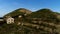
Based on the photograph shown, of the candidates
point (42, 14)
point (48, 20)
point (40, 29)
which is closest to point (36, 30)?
point (40, 29)

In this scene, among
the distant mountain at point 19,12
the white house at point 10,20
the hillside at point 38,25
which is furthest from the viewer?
the distant mountain at point 19,12

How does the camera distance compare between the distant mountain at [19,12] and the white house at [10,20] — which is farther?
the distant mountain at [19,12]

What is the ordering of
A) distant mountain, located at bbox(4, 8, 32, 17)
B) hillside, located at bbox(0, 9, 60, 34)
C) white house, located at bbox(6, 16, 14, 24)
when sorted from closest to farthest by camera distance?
hillside, located at bbox(0, 9, 60, 34) → white house, located at bbox(6, 16, 14, 24) → distant mountain, located at bbox(4, 8, 32, 17)

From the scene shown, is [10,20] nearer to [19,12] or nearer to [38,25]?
[19,12]

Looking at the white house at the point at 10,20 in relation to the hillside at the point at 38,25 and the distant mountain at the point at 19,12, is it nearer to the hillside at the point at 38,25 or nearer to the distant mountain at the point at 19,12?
the hillside at the point at 38,25

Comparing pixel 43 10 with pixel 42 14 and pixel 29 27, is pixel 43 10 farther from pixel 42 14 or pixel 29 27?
pixel 29 27


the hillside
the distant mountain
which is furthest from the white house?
the distant mountain

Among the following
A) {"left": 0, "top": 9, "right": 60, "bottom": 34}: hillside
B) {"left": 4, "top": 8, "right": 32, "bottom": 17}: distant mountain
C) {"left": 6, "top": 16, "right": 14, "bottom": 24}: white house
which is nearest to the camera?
{"left": 0, "top": 9, "right": 60, "bottom": 34}: hillside

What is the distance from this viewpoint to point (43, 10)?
59250 mm

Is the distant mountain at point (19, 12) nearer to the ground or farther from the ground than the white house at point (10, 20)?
farther from the ground

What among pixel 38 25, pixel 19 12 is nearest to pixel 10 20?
pixel 19 12

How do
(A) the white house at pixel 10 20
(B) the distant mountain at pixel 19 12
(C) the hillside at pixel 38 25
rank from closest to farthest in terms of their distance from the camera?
(C) the hillside at pixel 38 25 < (A) the white house at pixel 10 20 < (B) the distant mountain at pixel 19 12

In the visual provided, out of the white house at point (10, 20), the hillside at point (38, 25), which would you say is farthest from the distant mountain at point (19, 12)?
the hillside at point (38, 25)

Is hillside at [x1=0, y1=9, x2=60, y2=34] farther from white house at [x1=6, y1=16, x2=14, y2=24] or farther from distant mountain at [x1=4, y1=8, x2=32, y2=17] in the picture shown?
distant mountain at [x1=4, y1=8, x2=32, y2=17]
